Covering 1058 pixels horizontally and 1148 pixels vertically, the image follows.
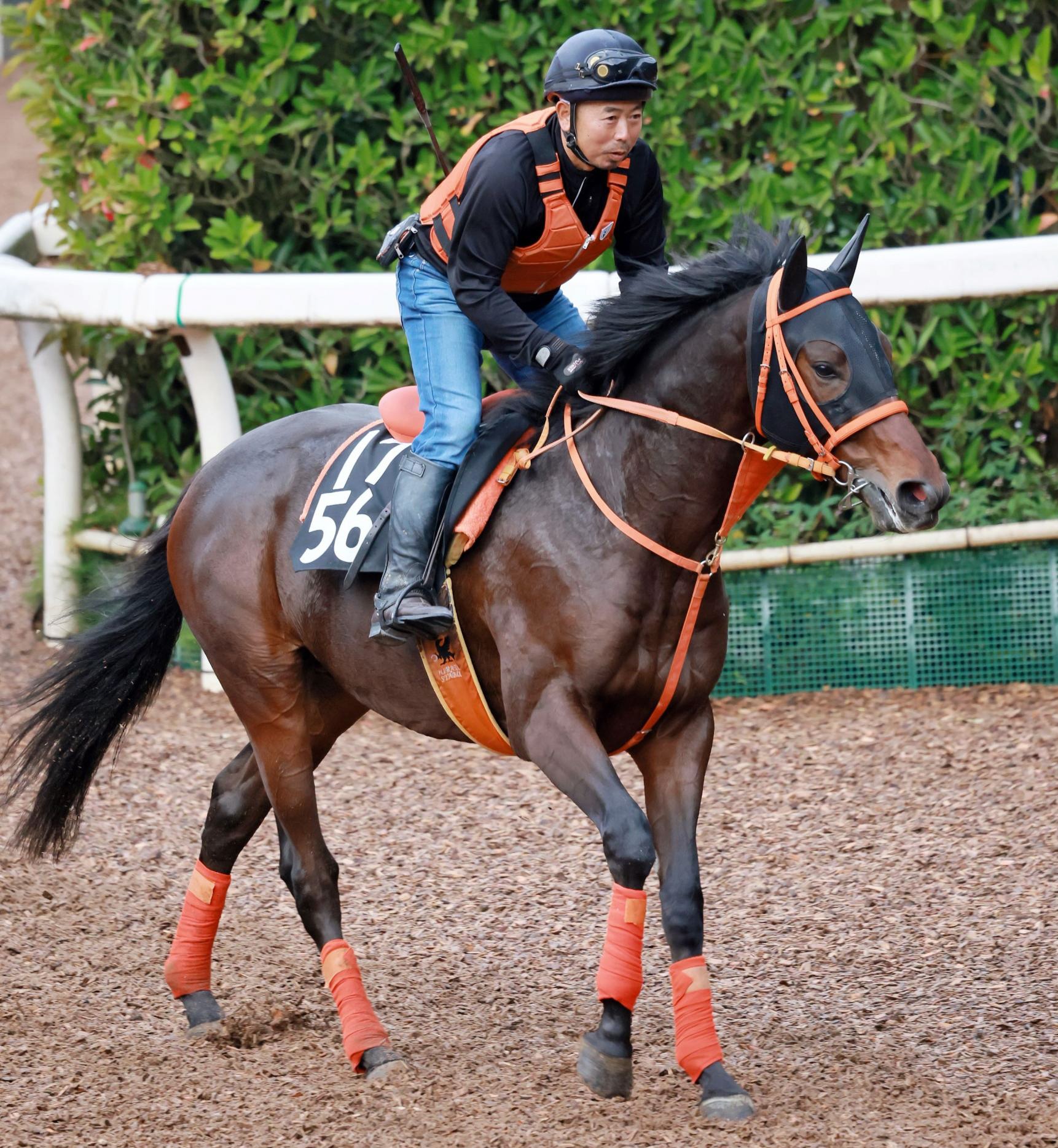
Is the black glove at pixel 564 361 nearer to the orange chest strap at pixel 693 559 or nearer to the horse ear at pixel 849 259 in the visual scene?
the orange chest strap at pixel 693 559

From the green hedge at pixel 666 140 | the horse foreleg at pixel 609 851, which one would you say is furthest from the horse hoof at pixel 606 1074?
the green hedge at pixel 666 140

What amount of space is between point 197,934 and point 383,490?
146cm

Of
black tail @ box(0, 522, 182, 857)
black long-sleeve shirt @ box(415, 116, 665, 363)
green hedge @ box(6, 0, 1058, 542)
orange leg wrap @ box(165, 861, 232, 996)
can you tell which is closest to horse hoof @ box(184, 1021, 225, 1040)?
orange leg wrap @ box(165, 861, 232, 996)

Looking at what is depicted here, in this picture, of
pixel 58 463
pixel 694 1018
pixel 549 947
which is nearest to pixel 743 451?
pixel 694 1018

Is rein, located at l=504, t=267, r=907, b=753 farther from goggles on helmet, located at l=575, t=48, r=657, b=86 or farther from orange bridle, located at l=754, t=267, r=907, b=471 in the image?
goggles on helmet, located at l=575, t=48, r=657, b=86

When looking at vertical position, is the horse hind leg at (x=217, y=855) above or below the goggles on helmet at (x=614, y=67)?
below

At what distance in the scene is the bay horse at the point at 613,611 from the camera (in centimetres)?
363

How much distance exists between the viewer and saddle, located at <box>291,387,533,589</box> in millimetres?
4125

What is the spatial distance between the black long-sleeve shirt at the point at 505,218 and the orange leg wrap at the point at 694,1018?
157 centimetres

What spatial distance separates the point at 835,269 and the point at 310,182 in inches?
165

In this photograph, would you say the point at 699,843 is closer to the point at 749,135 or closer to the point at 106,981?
the point at 106,981

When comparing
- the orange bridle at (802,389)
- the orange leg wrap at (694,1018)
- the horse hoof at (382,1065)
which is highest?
the orange bridle at (802,389)

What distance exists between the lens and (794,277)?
11.7ft

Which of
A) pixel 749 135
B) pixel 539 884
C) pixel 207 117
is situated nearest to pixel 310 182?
pixel 207 117
